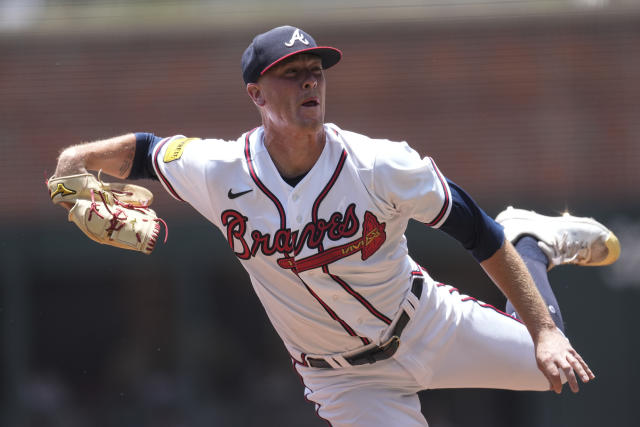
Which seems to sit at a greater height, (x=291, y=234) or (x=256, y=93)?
(x=256, y=93)

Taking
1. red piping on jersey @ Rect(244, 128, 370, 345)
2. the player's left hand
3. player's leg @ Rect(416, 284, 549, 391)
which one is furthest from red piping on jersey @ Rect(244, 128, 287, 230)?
the player's left hand

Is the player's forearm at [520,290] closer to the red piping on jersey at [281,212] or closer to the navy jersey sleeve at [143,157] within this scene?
the red piping on jersey at [281,212]

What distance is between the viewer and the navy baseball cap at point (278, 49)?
10.1 ft

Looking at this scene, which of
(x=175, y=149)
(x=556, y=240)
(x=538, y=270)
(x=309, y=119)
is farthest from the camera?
(x=556, y=240)

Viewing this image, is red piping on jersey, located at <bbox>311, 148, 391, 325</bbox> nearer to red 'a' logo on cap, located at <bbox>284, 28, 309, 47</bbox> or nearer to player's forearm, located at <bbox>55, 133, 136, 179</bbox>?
red 'a' logo on cap, located at <bbox>284, 28, 309, 47</bbox>

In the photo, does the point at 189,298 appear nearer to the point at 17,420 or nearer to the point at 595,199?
the point at 17,420

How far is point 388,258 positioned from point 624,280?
637 cm

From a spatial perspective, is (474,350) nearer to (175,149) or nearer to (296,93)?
(296,93)

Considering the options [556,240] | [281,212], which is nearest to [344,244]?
[281,212]

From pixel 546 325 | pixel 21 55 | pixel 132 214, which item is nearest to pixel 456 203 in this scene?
pixel 546 325

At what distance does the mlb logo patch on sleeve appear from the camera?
11.1 feet

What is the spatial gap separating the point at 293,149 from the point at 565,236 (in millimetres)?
1585

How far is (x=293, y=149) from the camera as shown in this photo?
319 cm

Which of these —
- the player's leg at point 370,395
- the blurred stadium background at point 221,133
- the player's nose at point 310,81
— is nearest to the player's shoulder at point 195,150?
the player's nose at point 310,81
